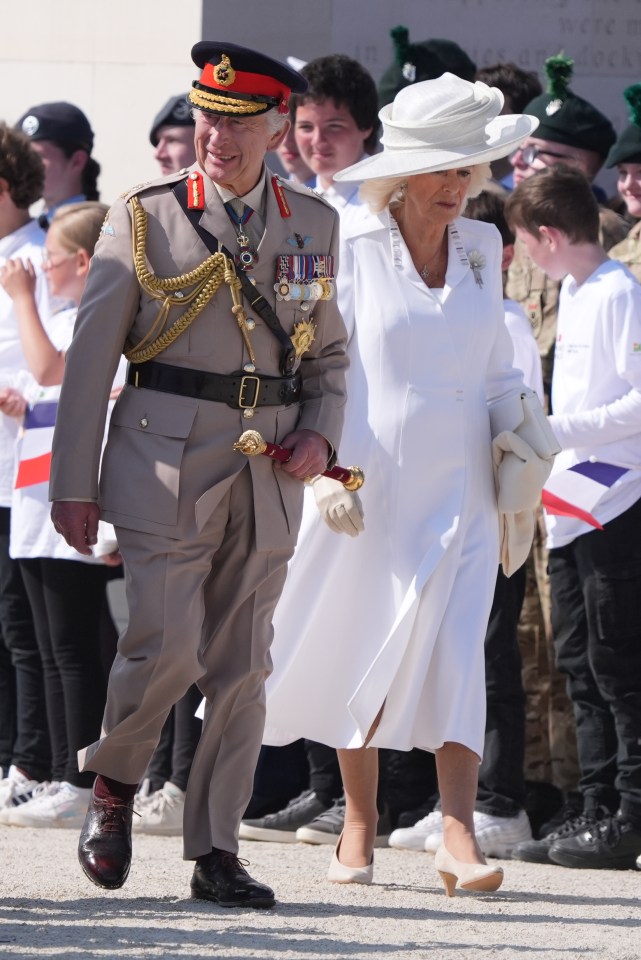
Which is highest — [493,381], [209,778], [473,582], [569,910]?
[493,381]

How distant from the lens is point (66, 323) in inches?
272

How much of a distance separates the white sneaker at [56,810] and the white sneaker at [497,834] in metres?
1.33

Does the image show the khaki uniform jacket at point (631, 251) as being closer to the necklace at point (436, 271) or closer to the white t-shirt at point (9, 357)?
the necklace at point (436, 271)

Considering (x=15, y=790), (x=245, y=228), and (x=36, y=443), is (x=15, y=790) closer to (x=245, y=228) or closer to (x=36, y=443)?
(x=36, y=443)

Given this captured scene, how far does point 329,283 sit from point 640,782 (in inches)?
79.7

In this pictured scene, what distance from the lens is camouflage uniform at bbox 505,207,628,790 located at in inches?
268

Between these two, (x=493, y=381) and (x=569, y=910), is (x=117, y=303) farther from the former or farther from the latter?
(x=569, y=910)

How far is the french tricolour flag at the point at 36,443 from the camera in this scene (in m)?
6.70

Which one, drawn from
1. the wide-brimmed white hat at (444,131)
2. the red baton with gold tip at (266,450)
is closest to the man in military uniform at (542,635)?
the wide-brimmed white hat at (444,131)

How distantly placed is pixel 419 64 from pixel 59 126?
143 centimetres

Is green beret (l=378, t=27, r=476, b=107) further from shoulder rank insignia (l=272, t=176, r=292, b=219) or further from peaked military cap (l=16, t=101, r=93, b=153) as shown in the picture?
shoulder rank insignia (l=272, t=176, r=292, b=219)

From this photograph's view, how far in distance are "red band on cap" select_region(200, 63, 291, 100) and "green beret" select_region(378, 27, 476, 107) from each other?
10.1ft

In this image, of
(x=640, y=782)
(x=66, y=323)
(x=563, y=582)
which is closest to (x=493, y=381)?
(x=563, y=582)

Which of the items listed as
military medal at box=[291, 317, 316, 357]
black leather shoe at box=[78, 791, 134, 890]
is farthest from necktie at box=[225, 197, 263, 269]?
black leather shoe at box=[78, 791, 134, 890]
